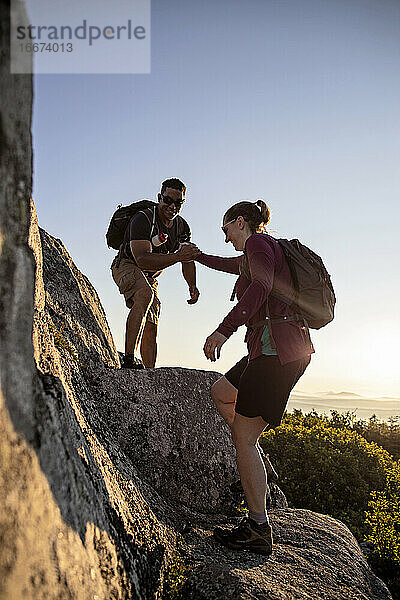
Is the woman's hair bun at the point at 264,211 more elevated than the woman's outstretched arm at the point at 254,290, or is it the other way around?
the woman's hair bun at the point at 264,211

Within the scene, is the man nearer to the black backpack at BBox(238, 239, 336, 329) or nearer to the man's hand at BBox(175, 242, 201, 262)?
the man's hand at BBox(175, 242, 201, 262)

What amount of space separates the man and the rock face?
578 millimetres

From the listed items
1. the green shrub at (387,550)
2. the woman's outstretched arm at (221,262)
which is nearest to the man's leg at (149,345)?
the woman's outstretched arm at (221,262)

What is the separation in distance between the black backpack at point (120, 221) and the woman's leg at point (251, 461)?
396 centimetres

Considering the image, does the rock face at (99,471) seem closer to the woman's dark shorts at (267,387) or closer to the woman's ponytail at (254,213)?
the woman's dark shorts at (267,387)

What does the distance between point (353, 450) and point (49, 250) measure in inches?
280

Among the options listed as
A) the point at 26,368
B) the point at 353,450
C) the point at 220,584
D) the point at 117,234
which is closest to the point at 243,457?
the point at 220,584

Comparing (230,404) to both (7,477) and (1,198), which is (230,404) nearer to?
(7,477)

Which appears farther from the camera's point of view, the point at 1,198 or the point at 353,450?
the point at 353,450

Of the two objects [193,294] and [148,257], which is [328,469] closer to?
[193,294]

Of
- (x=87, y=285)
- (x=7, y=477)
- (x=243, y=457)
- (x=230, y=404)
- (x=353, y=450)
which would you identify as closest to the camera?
(x=7, y=477)

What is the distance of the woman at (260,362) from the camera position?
13.4 feet

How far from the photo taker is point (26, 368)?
2.41m

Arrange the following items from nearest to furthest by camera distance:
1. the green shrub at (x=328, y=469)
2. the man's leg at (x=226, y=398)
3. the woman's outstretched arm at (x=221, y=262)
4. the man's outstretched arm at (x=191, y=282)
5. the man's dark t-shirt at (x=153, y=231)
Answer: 1. the man's leg at (x=226, y=398)
2. the woman's outstretched arm at (x=221, y=262)
3. the man's dark t-shirt at (x=153, y=231)
4. the man's outstretched arm at (x=191, y=282)
5. the green shrub at (x=328, y=469)
